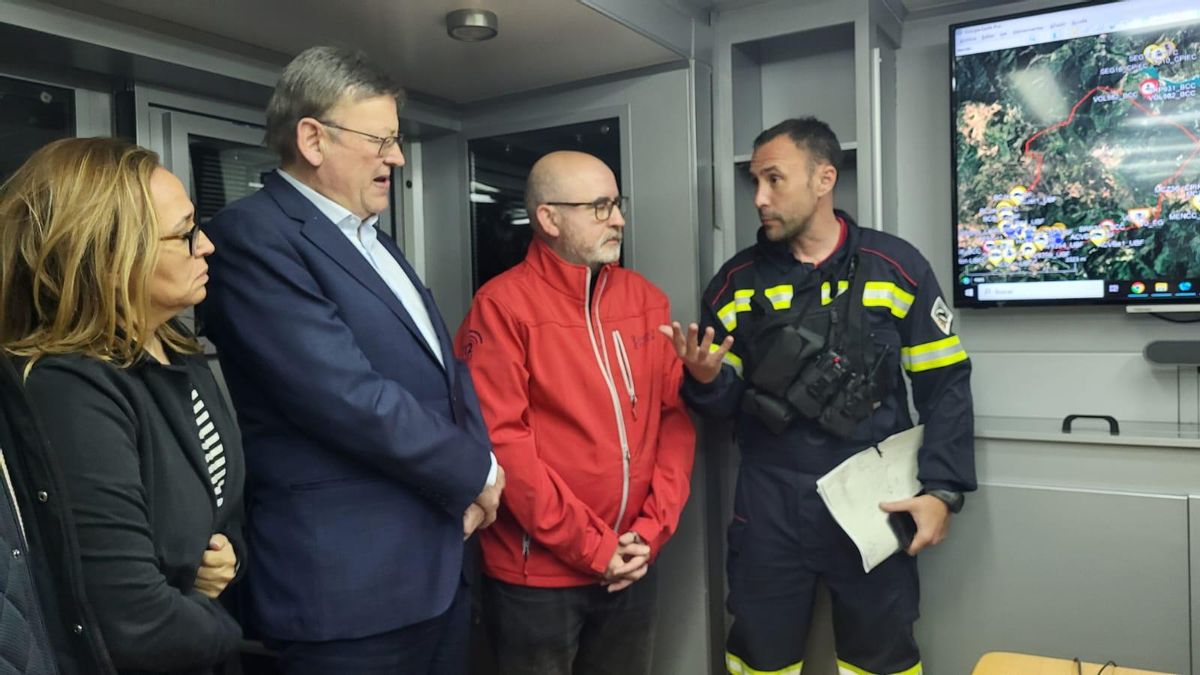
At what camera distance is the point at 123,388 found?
1128mm

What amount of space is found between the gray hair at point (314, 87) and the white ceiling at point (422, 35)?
0.35 m

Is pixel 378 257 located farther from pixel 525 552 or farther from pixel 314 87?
pixel 525 552

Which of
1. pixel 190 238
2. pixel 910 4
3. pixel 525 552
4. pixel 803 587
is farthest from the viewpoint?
pixel 910 4

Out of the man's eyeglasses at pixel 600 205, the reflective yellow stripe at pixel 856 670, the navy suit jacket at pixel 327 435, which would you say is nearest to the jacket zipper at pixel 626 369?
the man's eyeglasses at pixel 600 205

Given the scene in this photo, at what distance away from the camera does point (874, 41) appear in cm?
220

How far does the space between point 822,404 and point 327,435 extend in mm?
1082

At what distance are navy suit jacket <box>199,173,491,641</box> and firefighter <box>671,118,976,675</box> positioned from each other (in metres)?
0.67

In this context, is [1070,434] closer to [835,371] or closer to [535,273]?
[835,371]

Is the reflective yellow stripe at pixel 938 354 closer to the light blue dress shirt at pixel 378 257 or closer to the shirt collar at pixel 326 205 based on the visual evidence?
the light blue dress shirt at pixel 378 257

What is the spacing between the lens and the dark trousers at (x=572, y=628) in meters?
1.87

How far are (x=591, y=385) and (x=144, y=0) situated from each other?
1233mm

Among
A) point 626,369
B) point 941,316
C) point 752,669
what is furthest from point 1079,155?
point 752,669

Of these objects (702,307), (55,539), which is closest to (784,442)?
(702,307)

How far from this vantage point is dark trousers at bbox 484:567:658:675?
187 centimetres
